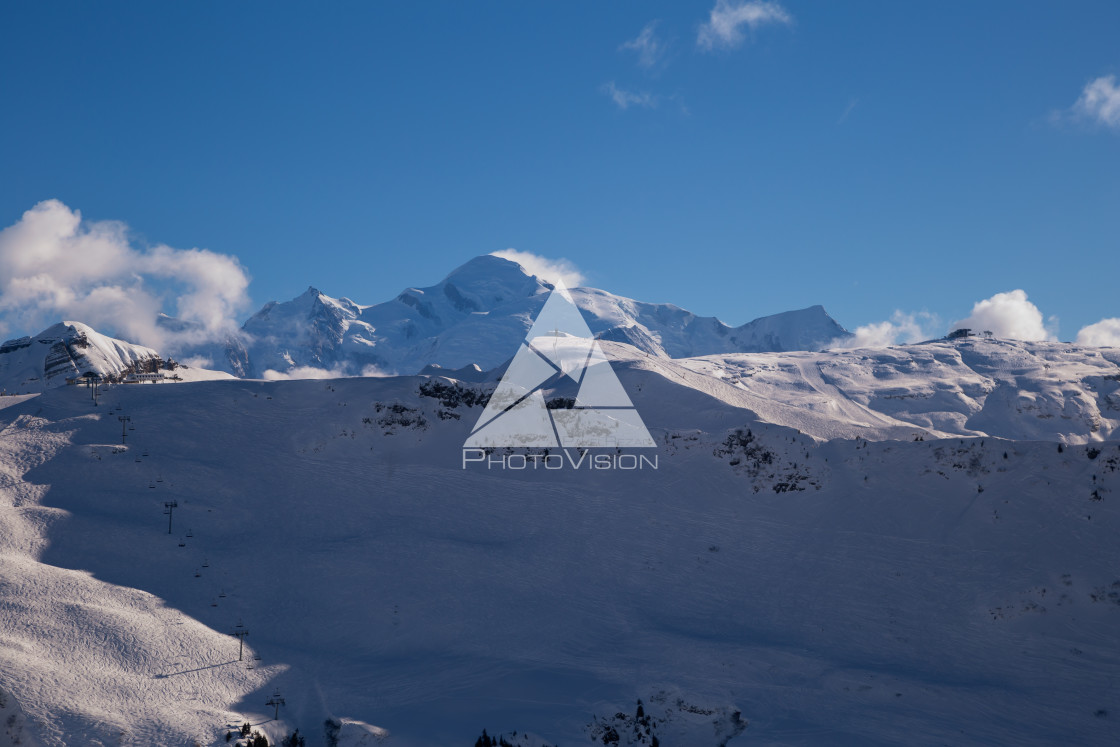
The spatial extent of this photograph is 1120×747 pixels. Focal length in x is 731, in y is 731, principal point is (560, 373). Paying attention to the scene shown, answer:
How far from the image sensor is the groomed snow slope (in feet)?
64.6

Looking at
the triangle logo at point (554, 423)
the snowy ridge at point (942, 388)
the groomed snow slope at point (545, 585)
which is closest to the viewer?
the groomed snow slope at point (545, 585)

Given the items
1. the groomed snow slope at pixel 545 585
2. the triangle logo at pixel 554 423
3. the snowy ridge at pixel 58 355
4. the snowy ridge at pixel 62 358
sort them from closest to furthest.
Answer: the groomed snow slope at pixel 545 585 < the triangle logo at pixel 554 423 < the snowy ridge at pixel 62 358 < the snowy ridge at pixel 58 355

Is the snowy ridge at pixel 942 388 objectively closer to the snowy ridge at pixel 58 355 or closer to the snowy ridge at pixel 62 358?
the snowy ridge at pixel 62 358

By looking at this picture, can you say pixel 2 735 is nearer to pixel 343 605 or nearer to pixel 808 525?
pixel 343 605

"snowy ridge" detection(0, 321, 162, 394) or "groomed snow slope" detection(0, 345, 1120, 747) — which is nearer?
"groomed snow slope" detection(0, 345, 1120, 747)

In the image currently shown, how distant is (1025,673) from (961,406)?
83.6 metres

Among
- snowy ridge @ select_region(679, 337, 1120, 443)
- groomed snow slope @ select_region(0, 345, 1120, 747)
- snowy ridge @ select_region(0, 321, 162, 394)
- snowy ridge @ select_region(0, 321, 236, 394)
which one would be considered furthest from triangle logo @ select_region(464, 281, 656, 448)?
snowy ridge @ select_region(0, 321, 162, 394)

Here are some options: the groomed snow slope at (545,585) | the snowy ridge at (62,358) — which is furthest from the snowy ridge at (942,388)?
the snowy ridge at (62,358)

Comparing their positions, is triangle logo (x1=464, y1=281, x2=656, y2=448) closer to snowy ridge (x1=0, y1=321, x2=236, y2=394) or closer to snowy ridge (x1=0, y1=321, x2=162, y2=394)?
snowy ridge (x1=0, y1=321, x2=236, y2=394)

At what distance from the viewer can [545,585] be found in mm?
27188

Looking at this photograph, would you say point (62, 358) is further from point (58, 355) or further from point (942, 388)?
point (942, 388)

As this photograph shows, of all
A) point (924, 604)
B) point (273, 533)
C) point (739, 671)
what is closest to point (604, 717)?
point (739, 671)

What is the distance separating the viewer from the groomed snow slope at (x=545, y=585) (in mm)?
19688

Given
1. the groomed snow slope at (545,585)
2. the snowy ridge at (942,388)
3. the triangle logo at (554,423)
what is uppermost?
the snowy ridge at (942,388)
